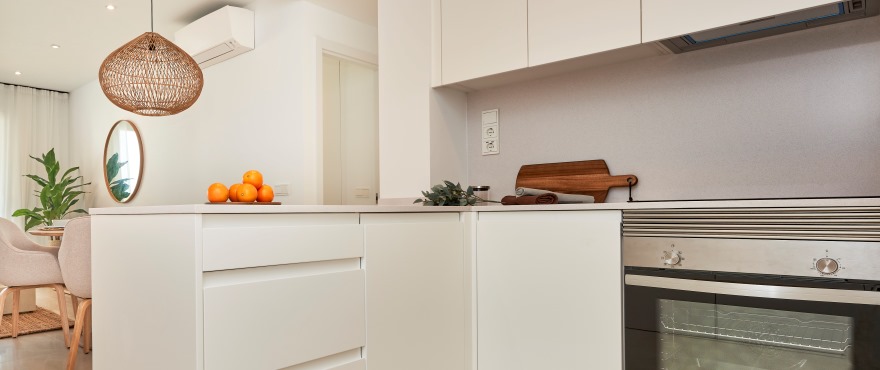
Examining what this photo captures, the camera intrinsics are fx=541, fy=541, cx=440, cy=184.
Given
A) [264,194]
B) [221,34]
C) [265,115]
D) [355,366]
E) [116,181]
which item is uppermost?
[221,34]

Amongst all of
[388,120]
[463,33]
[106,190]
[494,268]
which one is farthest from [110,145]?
[494,268]

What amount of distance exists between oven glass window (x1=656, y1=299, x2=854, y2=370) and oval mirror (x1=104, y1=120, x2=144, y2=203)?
5318 millimetres

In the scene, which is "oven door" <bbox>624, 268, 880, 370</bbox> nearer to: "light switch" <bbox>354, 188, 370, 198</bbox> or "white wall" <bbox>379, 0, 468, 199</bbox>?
"white wall" <bbox>379, 0, 468, 199</bbox>

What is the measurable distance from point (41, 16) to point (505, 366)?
4467 mm

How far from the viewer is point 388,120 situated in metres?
2.66

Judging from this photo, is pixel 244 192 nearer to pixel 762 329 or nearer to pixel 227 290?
pixel 227 290

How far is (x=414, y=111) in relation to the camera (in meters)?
2.52

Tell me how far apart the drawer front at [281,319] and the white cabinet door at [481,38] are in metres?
1.12

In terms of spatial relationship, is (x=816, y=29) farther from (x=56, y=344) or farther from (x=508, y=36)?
(x=56, y=344)

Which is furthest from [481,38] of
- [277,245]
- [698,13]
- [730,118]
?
[277,245]

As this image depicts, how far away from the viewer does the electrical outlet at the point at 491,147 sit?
2.53 meters

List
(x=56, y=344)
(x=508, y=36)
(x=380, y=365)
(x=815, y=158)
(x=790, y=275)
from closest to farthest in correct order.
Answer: (x=790, y=275), (x=380, y=365), (x=815, y=158), (x=508, y=36), (x=56, y=344)

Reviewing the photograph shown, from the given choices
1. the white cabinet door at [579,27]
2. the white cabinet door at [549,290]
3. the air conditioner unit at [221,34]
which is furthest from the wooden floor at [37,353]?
the white cabinet door at [579,27]

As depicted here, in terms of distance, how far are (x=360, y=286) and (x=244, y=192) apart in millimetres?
446
